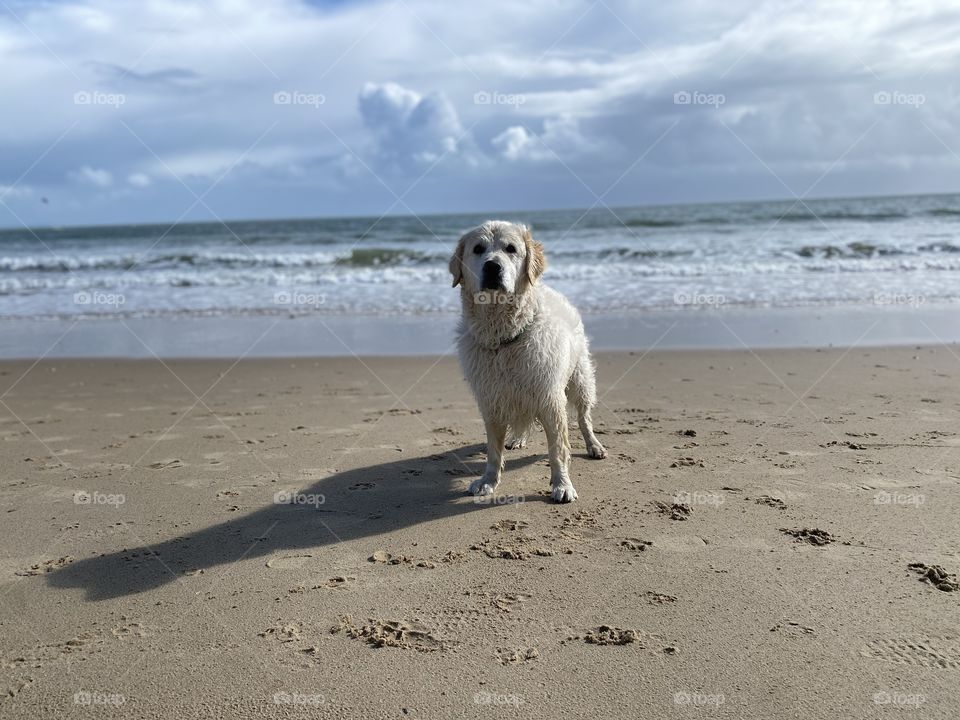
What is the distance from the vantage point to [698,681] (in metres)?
2.97

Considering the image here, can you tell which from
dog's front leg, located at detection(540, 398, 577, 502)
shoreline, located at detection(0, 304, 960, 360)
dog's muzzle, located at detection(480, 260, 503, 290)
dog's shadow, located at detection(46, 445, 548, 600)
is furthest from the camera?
shoreline, located at detection(0, 304, 960, 360)

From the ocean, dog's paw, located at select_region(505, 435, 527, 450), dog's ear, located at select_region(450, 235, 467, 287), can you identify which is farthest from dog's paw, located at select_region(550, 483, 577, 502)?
the ocean

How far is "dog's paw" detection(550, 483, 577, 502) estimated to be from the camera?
17.0 feet

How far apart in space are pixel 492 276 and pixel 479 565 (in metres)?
1.94

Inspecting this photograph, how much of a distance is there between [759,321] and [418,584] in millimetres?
10285

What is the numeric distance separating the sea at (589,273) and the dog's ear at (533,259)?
8.56m

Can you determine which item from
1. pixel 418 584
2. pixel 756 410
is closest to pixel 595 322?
pixel 756 410

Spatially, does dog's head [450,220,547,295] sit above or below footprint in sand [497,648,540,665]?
above

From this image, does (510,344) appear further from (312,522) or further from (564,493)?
(312,522)

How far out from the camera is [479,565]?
4.16 meters

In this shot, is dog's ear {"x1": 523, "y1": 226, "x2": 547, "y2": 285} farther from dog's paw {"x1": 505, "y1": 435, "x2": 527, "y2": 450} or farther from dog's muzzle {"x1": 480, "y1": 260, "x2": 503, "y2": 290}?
dog's paw {"x1": 505, "y1": 435, "x2": 527, "y2": 450}

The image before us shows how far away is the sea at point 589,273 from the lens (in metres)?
15.2

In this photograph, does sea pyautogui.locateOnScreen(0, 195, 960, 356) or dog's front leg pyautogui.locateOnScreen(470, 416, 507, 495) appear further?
sea pyautogui.locateOnScreen(0, 195, 960, 356)

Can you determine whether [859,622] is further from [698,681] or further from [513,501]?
[513,501]
